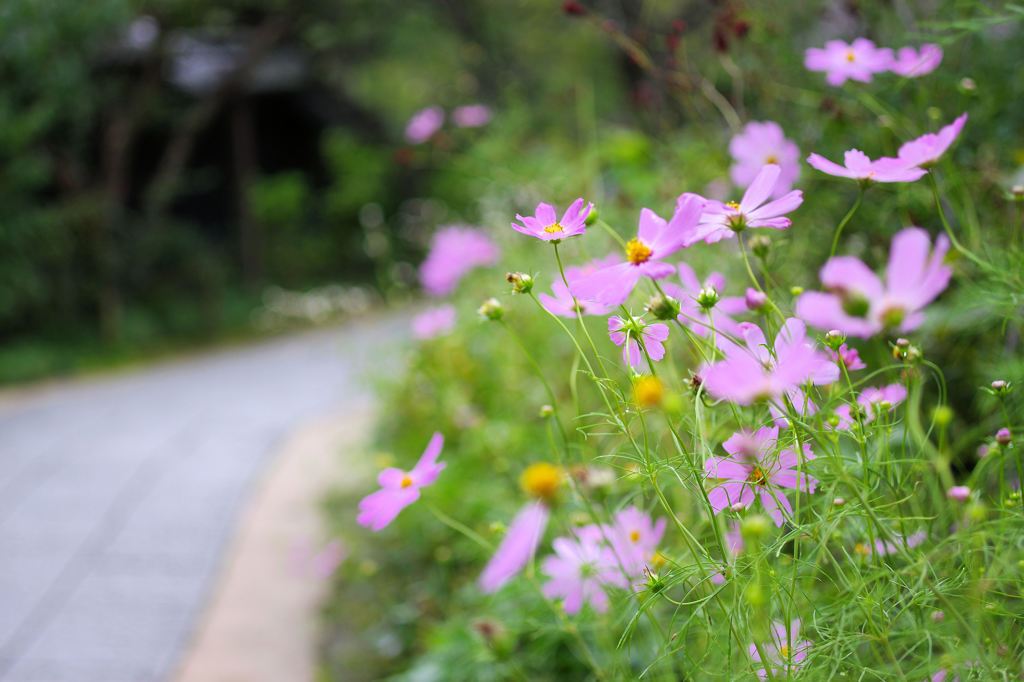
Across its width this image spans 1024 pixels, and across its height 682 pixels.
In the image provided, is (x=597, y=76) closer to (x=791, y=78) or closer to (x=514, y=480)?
(x=791, y=78)

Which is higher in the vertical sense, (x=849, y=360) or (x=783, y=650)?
(x=849, y=360)

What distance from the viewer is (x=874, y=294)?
0.38 meters

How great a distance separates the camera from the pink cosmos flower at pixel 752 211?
496 mm

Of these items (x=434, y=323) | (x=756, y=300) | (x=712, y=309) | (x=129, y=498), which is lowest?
(x=129, y=498)

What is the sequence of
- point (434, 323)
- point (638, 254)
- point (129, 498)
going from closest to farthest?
point (638, 254) < point (434, 323) < point (129, 498)

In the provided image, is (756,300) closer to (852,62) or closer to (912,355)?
(912,355)

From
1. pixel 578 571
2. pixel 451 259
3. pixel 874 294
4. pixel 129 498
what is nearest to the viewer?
pixel 874 294

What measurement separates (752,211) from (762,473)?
0.56 feet

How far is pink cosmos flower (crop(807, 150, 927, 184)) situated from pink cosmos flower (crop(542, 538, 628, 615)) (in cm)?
38

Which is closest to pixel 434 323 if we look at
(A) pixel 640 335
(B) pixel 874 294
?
(A) pixel 640 335

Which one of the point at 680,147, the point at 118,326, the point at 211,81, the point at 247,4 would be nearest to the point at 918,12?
the point at 680,147

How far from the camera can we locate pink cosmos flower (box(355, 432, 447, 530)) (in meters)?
0.57

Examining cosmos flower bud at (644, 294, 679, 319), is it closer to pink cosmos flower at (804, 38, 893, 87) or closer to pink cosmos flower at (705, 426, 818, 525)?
pink cosmos flower at (705, 426, 818, 525)

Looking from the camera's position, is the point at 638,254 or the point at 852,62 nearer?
the point at 638,254
